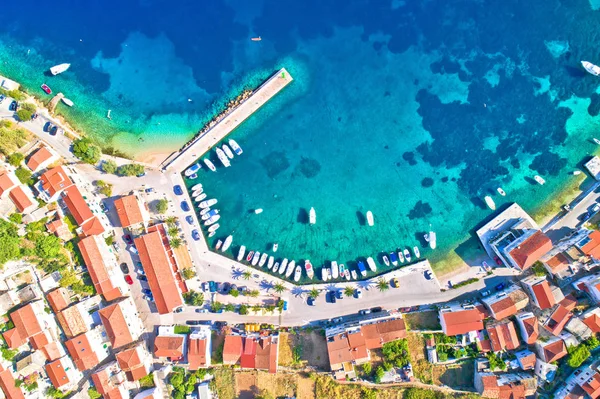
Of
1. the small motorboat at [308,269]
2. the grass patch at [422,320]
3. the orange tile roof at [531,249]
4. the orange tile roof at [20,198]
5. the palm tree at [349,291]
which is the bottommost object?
the grass patch at [422,320]

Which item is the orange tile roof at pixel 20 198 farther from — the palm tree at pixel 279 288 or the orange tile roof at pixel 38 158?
the palm tree at pixel 279 288

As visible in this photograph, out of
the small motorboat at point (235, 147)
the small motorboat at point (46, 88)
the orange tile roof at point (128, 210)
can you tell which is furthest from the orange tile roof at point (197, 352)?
the small motorboat at point (46, 88)

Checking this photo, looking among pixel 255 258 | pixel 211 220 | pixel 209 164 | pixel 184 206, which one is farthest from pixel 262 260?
pixel 209 164

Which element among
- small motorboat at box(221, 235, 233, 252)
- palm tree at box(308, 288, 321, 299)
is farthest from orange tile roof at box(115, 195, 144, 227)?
palm tree at box(308, 288, 321, 299)

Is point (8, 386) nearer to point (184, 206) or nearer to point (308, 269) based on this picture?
point (184, 206)

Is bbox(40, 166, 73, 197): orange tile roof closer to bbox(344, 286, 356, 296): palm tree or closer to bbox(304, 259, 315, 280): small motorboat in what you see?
bbox(304, 259, 315, 280): small motorboat

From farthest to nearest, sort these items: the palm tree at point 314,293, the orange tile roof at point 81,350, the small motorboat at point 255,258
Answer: the small motorboat at point 255,258 → the palm tree at point 314,293 → the orange tile roof at point 81,350
